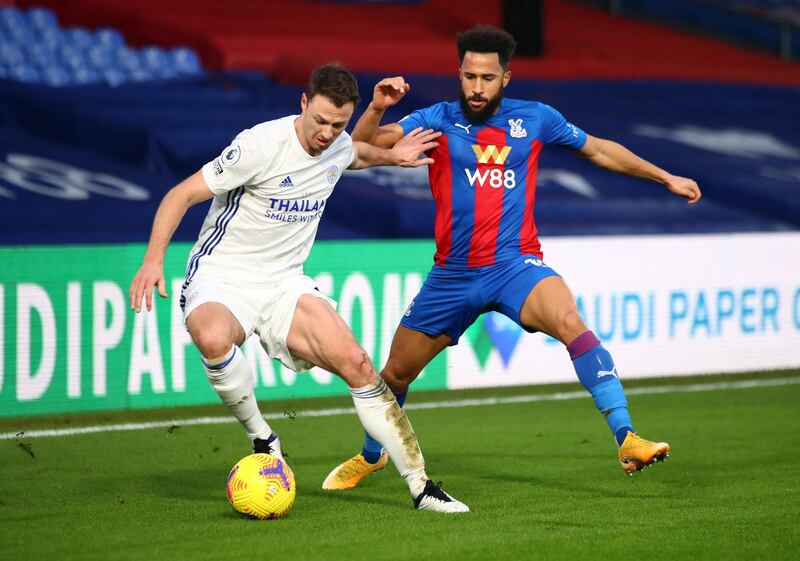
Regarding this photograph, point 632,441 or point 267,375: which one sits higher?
point 632,441

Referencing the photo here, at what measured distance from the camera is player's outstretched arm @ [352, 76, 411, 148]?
6.56 m

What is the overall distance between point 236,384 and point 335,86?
4.84 ft

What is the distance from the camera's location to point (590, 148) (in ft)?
23.0

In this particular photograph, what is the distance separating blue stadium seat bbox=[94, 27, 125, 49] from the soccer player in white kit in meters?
12.4

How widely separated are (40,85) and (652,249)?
7.39 m

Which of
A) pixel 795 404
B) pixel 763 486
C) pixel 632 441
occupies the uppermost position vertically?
pixel 632 441

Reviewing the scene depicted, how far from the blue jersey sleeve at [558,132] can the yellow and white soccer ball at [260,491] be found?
2250 millimetres

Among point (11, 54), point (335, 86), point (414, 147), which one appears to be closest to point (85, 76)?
point (11, 54)

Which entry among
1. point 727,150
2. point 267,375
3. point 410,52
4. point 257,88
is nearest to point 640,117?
point 727,150

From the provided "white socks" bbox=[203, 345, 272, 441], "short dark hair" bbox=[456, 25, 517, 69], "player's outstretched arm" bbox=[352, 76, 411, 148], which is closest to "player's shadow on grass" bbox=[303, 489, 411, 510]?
"white socks" bbox=[203, 345, 272, 441]

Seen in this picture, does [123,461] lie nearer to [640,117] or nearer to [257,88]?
[257,88]

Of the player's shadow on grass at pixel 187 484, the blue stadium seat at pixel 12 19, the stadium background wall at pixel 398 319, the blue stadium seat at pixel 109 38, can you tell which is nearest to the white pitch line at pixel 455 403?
the stadium background wall at pixel 398 319

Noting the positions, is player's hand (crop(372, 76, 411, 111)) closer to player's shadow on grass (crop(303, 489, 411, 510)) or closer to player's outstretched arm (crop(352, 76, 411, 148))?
player's outstretched arm (crop(352, 76, 411, 148))

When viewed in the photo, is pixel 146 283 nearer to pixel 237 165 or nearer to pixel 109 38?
pixel 237 165
